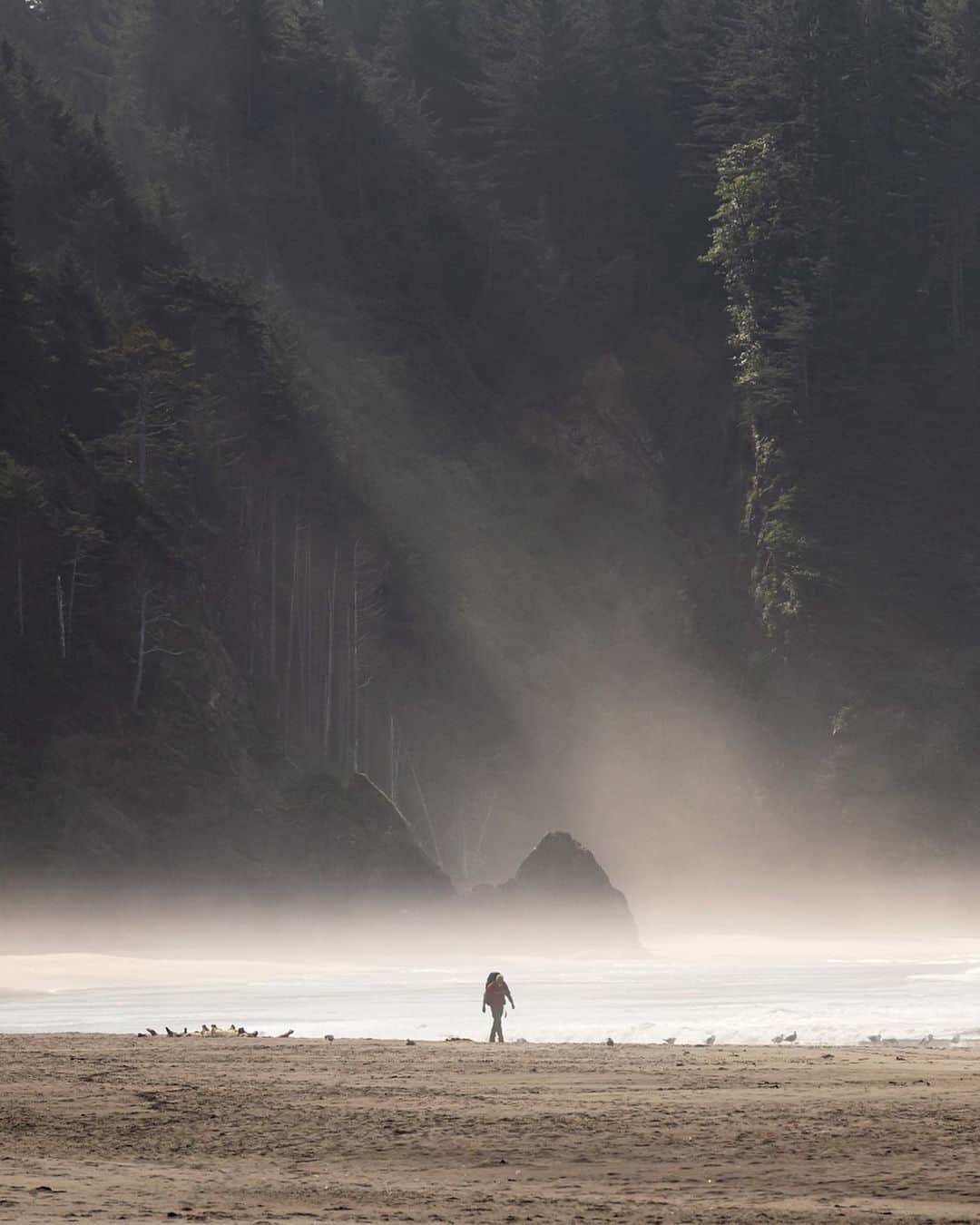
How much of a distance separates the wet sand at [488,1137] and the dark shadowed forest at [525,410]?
3453 centimetres

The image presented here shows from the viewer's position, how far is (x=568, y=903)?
54.2 m

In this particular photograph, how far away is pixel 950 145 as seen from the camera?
9100 cm

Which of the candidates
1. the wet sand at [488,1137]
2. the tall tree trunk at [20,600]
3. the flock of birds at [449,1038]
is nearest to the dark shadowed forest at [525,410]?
the tall tree trunk at [20,600]

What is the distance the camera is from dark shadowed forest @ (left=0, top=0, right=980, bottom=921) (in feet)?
→ 207

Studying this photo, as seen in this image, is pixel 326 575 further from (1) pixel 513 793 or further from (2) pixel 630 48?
(2) pixel 630 48

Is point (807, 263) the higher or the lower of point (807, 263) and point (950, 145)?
the lower

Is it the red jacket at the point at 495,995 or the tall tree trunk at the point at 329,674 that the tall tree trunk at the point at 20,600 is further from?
the red jacket at the point at 495,995

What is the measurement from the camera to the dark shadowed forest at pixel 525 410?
63156mm

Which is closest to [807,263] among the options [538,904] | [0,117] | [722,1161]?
[0,117]

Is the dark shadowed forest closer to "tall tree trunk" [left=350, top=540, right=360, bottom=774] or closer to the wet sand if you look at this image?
"tall tree trunk" [left=350, top=540, right=360, bottom=774]

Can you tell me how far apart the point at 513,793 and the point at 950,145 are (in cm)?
3929

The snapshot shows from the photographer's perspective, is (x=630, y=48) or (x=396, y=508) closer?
(x=396, y=508)

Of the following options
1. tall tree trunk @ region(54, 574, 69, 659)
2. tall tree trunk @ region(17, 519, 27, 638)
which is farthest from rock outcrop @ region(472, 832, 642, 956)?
tall tree trunk @ region(17, 519, 27, 638)

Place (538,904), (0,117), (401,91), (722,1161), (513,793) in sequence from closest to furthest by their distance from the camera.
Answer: (722,1161) → (538,904) → (0,117) → (513,793) → (401,91)
